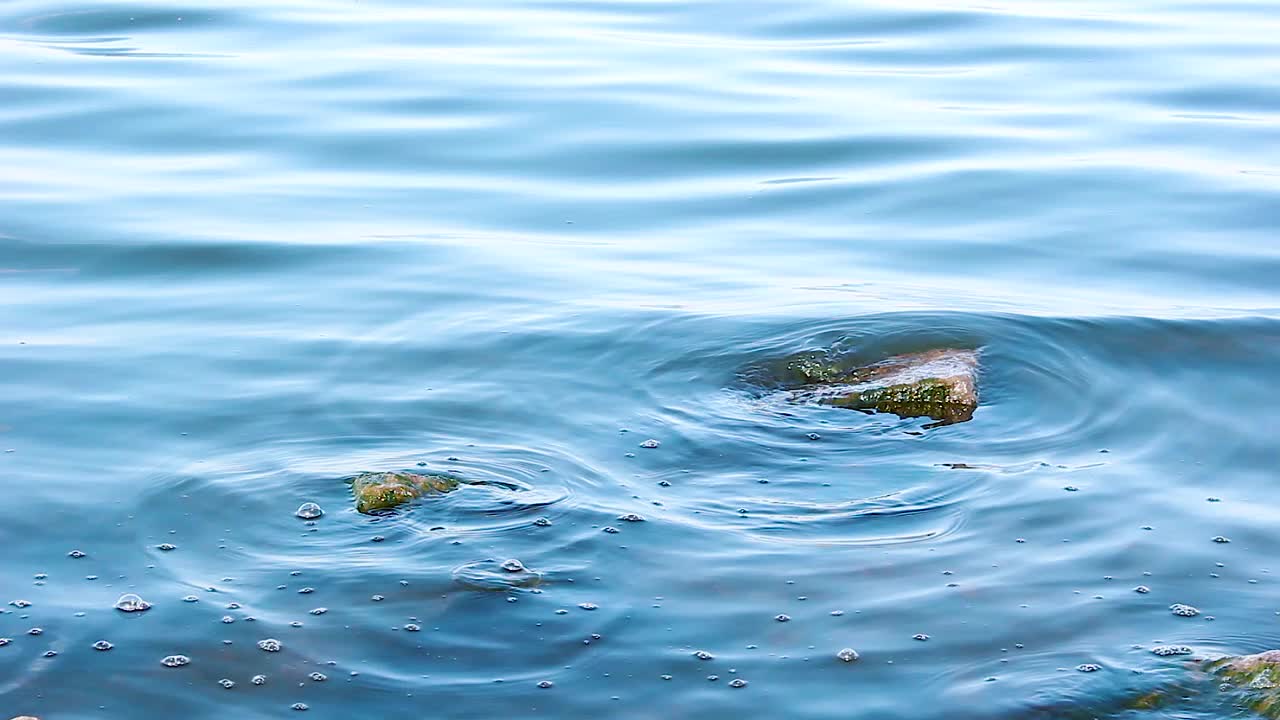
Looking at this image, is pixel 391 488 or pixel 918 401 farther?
pixel 918 401

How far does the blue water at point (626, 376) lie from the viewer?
4719mm

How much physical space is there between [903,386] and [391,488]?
2501 millimetres

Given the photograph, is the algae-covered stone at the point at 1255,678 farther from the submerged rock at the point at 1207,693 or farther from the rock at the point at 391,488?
the rock at the point at 391,488

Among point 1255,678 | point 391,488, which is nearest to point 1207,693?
point 1255,678

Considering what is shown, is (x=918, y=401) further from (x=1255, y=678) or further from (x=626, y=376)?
(x=1255, y=678)

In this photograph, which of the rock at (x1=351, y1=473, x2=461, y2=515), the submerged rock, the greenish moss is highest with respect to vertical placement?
the greenish moss

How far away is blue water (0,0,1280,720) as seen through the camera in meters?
4.72

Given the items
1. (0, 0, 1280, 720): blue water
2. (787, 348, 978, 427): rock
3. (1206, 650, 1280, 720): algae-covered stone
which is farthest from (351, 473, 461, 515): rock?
(1206, 650, 1280, 720): algae-covered stone

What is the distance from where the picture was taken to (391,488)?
5.59m

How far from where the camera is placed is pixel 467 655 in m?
4.65

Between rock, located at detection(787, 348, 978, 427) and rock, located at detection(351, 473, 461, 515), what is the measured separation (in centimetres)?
192

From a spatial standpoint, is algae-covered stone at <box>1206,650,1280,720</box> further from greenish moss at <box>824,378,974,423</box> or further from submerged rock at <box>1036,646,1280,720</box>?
greenish moss at <box>824,378,974,423</box>

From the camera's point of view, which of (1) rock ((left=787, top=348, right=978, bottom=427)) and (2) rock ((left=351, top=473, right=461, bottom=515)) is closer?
Answer: (2) rock ((left=351, top=473, right=461, bottom=515))

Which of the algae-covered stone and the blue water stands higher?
the blue water
